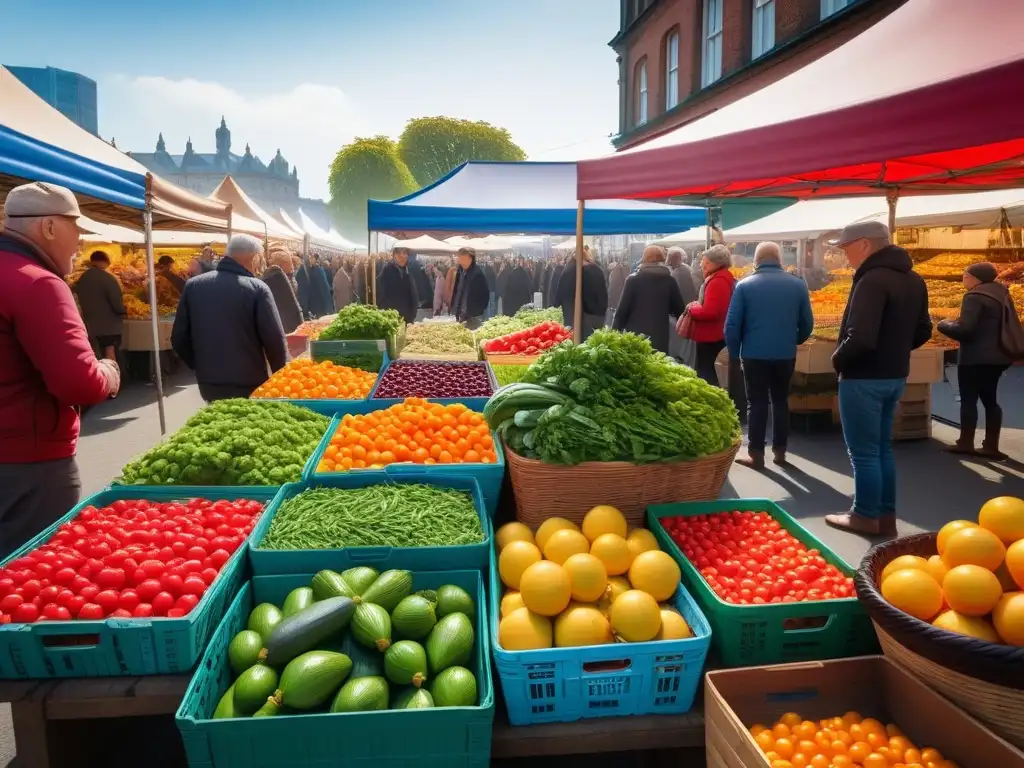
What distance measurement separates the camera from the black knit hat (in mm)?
6549

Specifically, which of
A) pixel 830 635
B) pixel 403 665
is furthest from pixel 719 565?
pixel 403 665

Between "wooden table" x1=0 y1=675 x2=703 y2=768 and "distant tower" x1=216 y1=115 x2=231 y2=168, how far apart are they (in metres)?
155

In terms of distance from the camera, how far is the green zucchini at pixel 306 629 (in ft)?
7.36

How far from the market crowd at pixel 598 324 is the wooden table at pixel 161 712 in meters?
1.02

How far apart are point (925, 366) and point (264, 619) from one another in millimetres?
7310

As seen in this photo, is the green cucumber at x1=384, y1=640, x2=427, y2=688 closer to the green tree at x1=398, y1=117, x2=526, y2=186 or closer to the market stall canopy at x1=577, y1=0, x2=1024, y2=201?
the market stall canopy at x1=577, y1=0, x2=1024, y2=201

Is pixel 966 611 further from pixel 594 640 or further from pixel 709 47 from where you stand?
pixel 709 47

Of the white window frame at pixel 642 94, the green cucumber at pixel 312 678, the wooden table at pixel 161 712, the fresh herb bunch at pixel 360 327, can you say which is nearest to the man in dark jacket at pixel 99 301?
the fresh herb bunch at pixel 360 327

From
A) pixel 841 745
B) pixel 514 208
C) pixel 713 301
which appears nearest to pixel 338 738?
pixel 841 745

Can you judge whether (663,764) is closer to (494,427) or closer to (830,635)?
(830,635)

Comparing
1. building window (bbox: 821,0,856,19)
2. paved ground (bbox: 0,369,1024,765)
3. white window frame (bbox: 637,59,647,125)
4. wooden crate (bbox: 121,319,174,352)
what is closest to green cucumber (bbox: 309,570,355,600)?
paved ground (bbox: 0,369,1024,765)

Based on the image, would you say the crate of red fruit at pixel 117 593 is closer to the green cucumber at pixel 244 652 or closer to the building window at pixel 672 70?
the green cucumber at pixel 244 652

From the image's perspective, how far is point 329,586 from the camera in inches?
98.4

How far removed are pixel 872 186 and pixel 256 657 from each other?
7.45m
